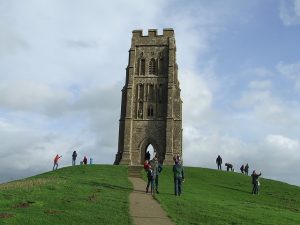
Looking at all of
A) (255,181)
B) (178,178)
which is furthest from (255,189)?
(178,178)

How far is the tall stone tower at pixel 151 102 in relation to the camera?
55.2 metres

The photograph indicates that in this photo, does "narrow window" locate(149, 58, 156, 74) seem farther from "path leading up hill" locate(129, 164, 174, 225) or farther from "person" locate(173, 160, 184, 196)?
"path leading up hill" locate(129, 164, 174, 225)

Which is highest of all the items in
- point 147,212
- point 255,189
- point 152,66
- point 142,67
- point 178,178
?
point 152,66

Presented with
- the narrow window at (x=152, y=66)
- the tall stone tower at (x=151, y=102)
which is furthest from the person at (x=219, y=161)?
the narrow window at (x=152, y=66)

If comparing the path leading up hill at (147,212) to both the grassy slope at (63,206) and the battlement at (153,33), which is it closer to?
the grassy slope at (63,206)

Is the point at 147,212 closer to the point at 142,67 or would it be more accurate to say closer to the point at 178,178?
the point at 178,178

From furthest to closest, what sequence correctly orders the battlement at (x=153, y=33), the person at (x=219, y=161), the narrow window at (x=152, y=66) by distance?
the battlement at (x=153, y=33) < the narrow window at (x=152, y=66) < the person at (x=219, y=161)

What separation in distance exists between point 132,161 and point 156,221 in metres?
40.8

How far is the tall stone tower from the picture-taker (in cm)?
5516

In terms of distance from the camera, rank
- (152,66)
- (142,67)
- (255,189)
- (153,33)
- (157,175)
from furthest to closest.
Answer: (153,33) → (142,67) → (152,66) → (255,189) → (157,175)

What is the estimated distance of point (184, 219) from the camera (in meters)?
14.9

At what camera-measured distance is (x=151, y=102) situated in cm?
5788

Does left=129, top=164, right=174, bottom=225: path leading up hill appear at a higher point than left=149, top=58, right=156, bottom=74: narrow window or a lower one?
lower

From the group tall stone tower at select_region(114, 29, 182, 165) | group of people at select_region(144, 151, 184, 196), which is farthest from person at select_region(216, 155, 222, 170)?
group of people at select_region(144, 151, 184, 196)
